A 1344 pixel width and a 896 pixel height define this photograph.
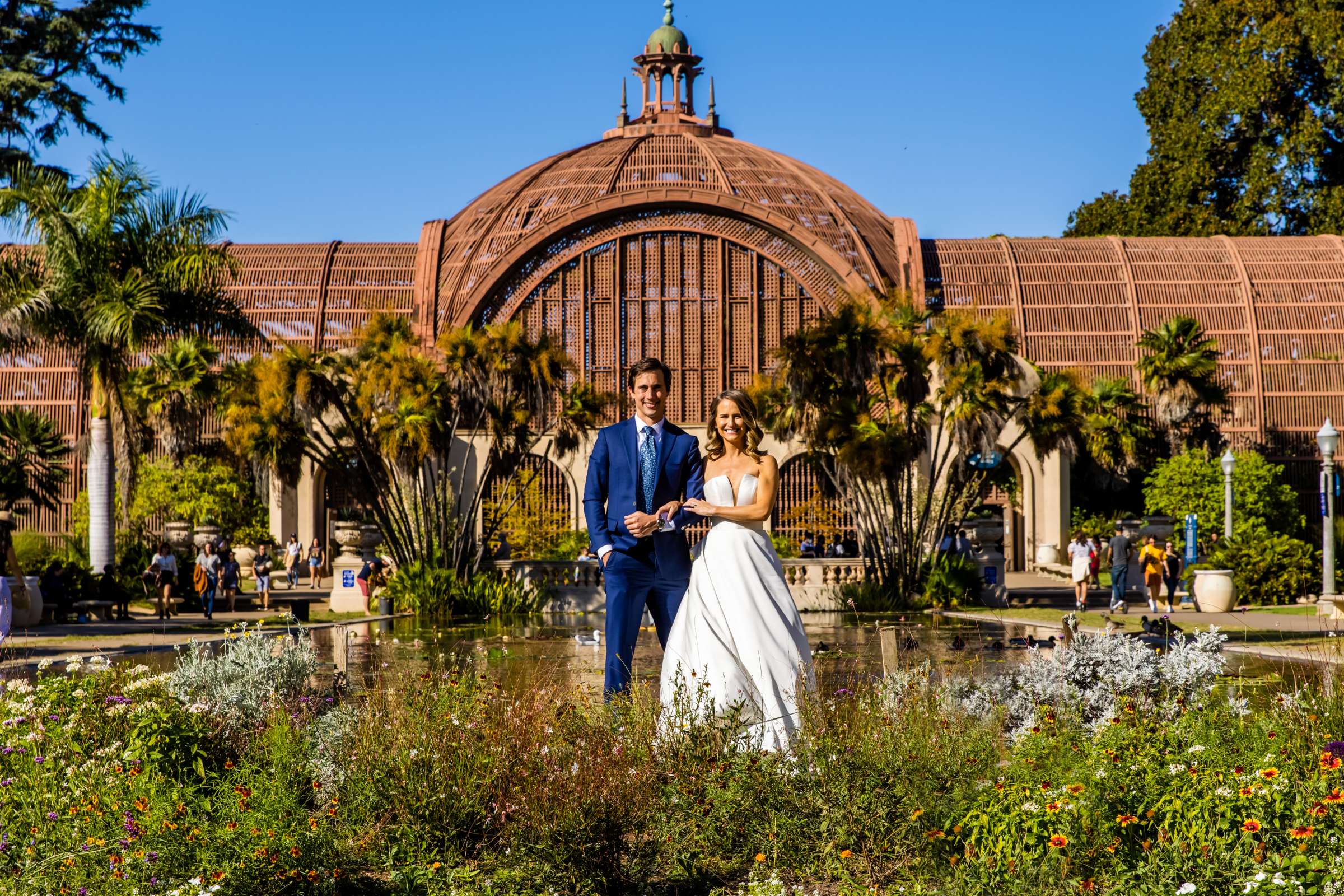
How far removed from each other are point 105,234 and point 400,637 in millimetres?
8320

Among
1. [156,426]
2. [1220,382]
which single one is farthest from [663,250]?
[1220,382]

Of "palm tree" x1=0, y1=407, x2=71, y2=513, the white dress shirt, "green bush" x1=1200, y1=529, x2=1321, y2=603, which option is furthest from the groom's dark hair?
"palm tree" x1=0, y1=407, x2=71, y2=513

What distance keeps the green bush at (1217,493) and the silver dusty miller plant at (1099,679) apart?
24.2 m

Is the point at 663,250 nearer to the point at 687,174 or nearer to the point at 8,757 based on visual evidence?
the point at 687,174

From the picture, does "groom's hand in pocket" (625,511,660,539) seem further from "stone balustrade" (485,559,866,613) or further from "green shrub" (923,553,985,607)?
"green shrub" (923,553,985,607)

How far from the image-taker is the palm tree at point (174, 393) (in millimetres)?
30562

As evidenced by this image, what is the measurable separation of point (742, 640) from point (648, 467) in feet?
3.38

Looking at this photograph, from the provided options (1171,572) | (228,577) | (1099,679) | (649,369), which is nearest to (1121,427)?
(1171,572)

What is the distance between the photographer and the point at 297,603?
19859mm

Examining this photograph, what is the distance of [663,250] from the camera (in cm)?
3488

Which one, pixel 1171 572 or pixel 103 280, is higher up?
pixel 103 280

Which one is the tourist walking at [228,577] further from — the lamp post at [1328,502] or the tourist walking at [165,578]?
the lamp post at [1328,502]

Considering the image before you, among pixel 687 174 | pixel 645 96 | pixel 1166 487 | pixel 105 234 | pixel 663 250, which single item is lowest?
pixel 1166 487

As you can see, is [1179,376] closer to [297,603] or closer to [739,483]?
[297,603]
